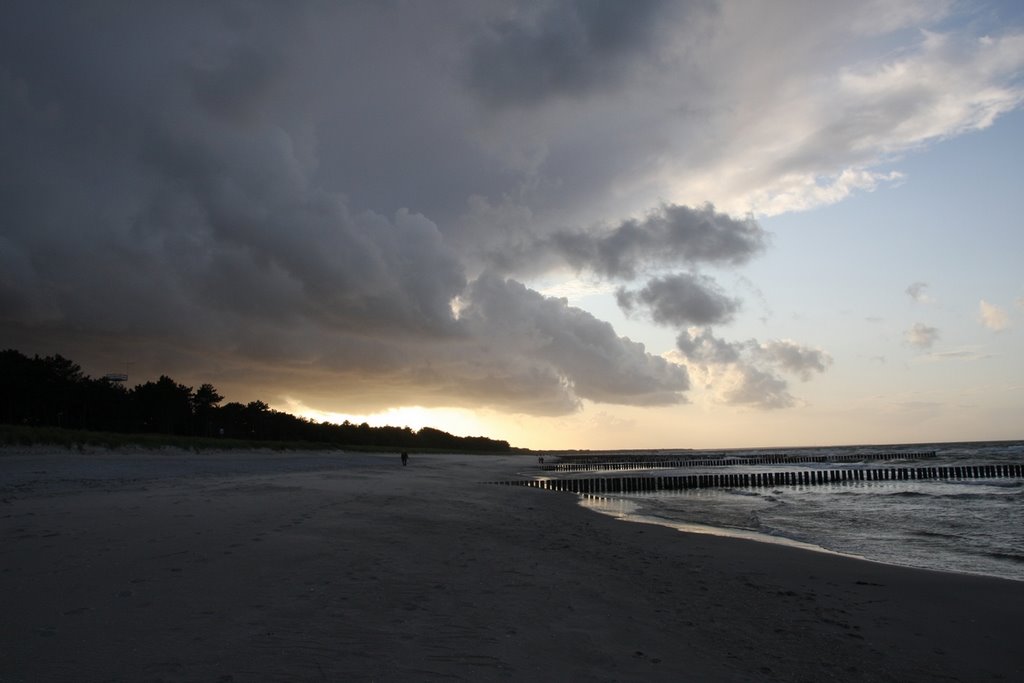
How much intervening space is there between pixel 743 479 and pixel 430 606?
52.3m

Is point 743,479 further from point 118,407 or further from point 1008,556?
point 118,407

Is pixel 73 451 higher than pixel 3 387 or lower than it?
lower

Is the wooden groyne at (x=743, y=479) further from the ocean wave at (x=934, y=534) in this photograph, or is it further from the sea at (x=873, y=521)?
the ocean wave at (x=934, y=534)

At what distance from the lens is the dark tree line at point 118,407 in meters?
68.6

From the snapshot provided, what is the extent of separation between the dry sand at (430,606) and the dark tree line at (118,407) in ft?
224

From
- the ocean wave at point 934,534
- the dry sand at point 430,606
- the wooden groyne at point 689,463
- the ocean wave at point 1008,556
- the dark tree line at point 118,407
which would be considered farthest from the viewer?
the wooden groyne at point 689,463

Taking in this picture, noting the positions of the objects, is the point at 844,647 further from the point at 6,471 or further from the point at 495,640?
the point at 6,471

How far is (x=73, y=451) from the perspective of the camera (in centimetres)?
3822

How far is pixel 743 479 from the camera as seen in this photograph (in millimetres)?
54312

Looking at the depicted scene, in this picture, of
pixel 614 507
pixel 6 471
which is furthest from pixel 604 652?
pixel 6 471

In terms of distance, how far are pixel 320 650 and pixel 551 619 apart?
10.9 feet

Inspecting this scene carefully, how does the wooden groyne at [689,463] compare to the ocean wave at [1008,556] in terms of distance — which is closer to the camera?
the ocean wave at [1008,556]

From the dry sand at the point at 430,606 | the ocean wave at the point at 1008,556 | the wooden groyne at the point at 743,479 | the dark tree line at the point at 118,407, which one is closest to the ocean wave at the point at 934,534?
the ocean wave at the point at 1008,556

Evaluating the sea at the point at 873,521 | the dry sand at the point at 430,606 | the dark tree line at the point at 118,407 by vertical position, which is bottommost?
the sea at the point at 873,521
